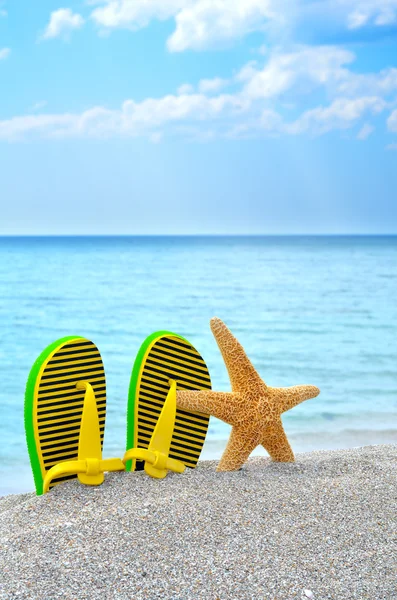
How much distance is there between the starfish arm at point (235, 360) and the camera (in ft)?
8.80

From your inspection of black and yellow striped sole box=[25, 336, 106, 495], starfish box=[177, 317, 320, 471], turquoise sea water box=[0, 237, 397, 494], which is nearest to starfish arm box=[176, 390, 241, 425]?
starfish box=[177, 317, 320, 471]

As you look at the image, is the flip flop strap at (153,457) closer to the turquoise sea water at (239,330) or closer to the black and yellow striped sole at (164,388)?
the black and yellow striped sole at (164,388)

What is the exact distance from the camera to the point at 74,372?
2.44 m

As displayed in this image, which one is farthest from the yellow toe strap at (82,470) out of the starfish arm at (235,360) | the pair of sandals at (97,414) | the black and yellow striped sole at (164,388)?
the starfish arm at (235,360)

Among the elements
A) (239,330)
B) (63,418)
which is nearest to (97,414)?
(63,418)

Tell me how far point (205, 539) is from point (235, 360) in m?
0.77

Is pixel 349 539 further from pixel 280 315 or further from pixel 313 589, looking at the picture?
pixel 280 315

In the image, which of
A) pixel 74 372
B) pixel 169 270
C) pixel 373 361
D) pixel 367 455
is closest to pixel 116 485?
pixel 74 372

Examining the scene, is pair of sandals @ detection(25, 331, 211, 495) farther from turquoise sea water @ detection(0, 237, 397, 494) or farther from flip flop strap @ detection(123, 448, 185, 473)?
turquoise sea water @ detection(0, 237, 397, 494)

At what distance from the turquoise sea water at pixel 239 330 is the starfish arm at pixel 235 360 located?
1.80m

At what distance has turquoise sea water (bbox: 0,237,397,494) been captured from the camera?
16.9ft

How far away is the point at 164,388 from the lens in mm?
2574

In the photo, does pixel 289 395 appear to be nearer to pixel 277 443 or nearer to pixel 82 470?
pixel 277 443

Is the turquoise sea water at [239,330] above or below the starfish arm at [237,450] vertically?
below
